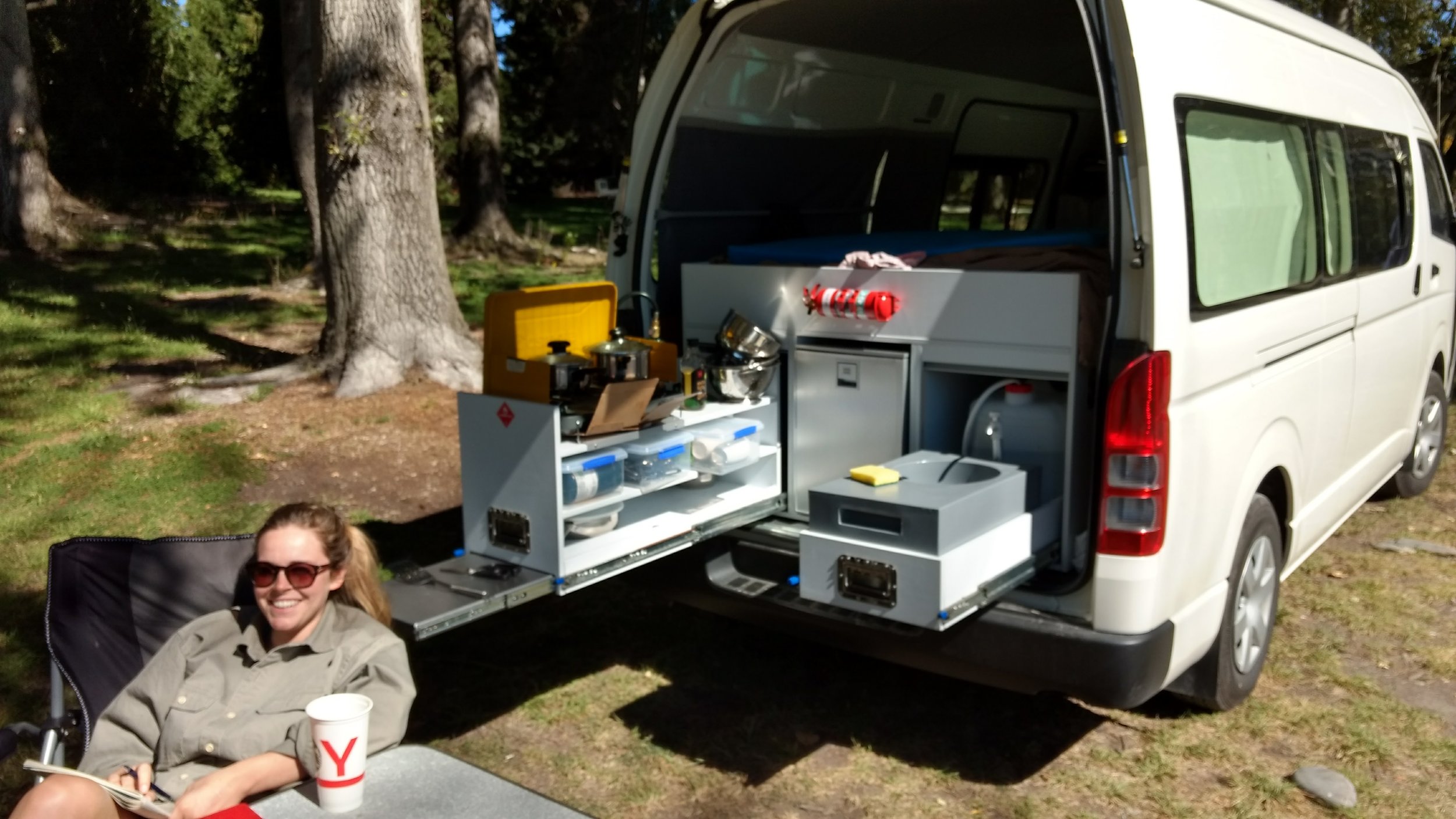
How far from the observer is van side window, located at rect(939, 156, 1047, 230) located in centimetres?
702

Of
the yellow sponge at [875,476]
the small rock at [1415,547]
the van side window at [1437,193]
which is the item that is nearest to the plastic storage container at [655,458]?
the yellow sponge at [875,476]

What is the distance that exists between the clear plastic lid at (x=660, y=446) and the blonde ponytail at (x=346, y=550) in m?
0.97

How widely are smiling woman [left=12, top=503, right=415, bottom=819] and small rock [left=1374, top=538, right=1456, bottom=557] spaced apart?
16.5ft

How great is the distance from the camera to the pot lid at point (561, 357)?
12.1ft

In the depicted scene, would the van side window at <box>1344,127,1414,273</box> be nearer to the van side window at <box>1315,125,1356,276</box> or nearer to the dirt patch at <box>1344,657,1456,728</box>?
the van side window at <box>1315,125,1356,276</box>

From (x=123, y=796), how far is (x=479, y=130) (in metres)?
14.2

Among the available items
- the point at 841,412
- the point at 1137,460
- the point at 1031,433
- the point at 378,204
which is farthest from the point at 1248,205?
the point at 378,204

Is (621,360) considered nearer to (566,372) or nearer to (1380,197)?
(566,372)

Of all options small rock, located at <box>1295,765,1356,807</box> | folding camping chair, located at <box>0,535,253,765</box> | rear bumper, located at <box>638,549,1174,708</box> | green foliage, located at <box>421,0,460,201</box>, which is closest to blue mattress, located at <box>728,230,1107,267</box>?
rear bumper, located at <box>638,549,1174,708</box>

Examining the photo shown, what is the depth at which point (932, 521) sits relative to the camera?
10.6 ft

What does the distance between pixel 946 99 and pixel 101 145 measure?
71.7 ft

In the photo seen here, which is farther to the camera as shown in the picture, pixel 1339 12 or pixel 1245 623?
pixel 1339 12

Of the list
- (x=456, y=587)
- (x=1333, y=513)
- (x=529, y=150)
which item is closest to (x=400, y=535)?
(x=456, y=587)

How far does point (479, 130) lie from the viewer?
52.1ft
